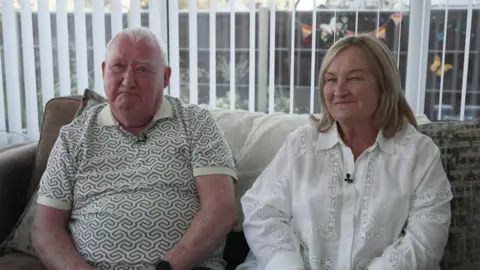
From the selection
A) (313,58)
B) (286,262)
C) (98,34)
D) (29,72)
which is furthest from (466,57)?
(29,72)

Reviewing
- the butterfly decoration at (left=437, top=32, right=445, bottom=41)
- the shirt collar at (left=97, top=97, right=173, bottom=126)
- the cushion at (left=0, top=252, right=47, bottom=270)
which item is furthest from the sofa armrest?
the butterfly decoration at (left=437, top=32, right=445, bottom=41)

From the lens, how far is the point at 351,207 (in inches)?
59.9

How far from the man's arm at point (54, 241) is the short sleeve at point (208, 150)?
0.45m

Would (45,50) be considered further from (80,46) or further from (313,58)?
(313,58)

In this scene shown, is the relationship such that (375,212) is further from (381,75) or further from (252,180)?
(252,180)

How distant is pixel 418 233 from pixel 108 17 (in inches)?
76.9

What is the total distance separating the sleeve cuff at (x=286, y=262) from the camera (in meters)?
1.45

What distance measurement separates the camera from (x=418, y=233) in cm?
144

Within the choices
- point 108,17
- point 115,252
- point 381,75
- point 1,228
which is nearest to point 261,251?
point 115,252

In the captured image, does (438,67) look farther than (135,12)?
No

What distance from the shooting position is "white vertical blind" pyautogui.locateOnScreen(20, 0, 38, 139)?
2797 mm

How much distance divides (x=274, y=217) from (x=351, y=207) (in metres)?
0.23

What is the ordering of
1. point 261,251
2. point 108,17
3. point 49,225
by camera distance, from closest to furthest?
point 261,251 < point 49,225 < point 108,17

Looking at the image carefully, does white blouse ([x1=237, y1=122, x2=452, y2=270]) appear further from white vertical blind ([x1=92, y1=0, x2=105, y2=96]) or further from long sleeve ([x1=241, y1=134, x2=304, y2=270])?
white vertical blind ([x1=92, y1=0, x2=105, y2=96])
